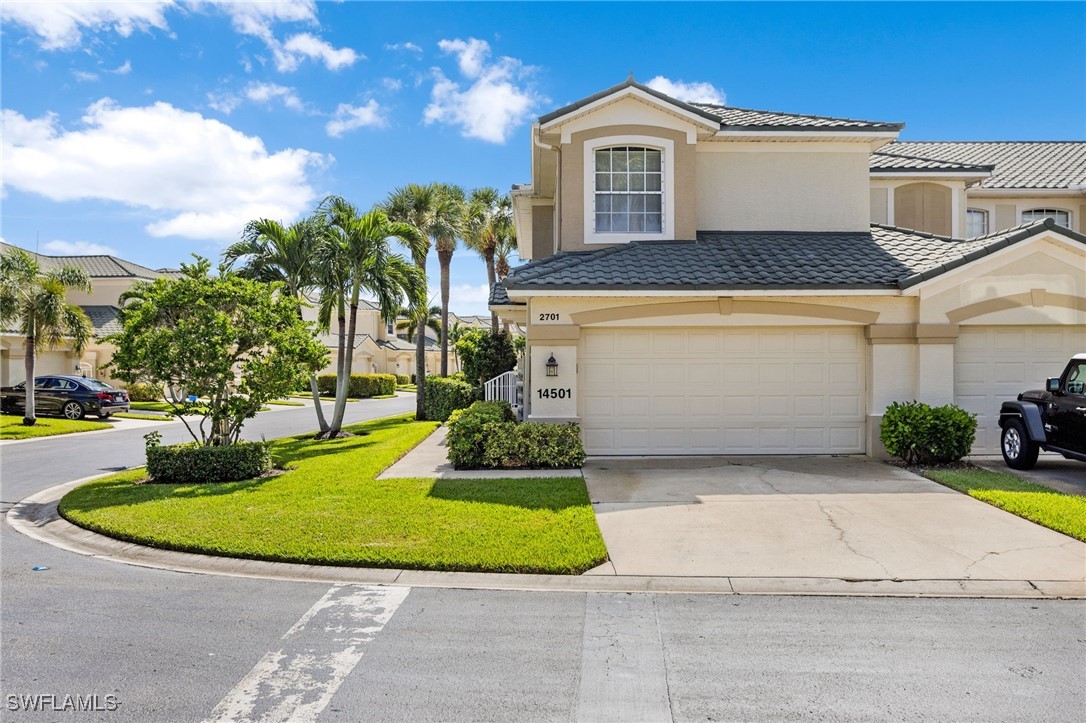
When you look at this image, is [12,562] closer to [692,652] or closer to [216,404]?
[216,404]

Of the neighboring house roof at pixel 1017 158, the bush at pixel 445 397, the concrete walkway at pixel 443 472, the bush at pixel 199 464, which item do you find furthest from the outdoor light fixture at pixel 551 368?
the neighboring house roof at pixel 1017 158

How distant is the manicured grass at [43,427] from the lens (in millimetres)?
20922

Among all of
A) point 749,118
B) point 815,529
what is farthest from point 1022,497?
point 749,118

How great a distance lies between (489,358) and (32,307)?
48.7ft

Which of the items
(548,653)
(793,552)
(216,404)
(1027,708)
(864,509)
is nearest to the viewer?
(1027,708)

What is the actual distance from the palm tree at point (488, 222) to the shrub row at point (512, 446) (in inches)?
811

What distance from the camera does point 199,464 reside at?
38.1 feet

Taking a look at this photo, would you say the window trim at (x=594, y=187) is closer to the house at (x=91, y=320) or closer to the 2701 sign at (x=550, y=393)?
the 2701 sign at (x=550, y=393)

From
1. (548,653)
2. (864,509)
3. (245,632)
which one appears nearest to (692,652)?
(548,653)

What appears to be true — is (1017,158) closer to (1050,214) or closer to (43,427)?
(1050,214)

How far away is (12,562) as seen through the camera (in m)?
7.45

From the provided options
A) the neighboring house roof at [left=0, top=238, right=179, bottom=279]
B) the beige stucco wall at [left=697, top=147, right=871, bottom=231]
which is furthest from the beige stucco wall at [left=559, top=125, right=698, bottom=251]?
the neighboring house roof at [left=0, top=238, right=179, bottom=279]

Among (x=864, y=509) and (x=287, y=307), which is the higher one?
(x=287, y=307)

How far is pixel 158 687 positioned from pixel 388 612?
177cm
